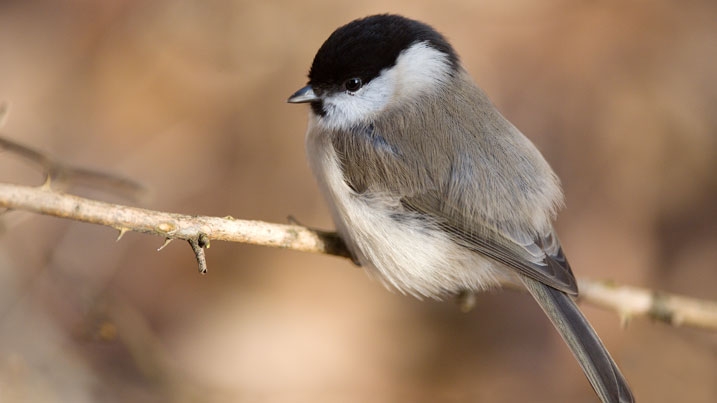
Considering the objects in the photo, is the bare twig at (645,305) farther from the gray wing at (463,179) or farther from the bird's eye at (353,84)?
the bird's eye at (353,84)

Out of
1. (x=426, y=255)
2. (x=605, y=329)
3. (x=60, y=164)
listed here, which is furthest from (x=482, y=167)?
(x=605, y=329)

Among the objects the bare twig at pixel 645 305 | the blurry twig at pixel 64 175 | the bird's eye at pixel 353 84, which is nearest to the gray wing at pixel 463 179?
the bird's eye at pixel 353 84

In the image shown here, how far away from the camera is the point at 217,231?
5.57 ft

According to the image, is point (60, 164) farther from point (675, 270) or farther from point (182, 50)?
point (675, 270)

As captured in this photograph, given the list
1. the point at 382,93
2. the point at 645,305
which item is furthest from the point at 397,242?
the point at 645,305

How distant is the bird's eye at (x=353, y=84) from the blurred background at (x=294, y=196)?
4.15 ft

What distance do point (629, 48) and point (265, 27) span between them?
2.11 m

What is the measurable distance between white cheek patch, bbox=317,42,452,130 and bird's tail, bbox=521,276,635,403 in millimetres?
714

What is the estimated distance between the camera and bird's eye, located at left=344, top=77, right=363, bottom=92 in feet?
6.92

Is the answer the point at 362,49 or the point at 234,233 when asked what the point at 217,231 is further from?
the point at 362,49

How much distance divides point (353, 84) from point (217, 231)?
0.71 metres

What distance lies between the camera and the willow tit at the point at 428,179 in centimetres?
198

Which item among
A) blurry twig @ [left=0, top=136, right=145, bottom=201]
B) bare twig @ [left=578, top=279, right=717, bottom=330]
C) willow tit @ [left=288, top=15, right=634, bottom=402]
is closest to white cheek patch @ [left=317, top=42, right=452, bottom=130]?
willow tit @ [left=288, top=15, right=634, bottom=402]

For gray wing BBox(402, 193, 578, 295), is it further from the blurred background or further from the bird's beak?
the blurred background
